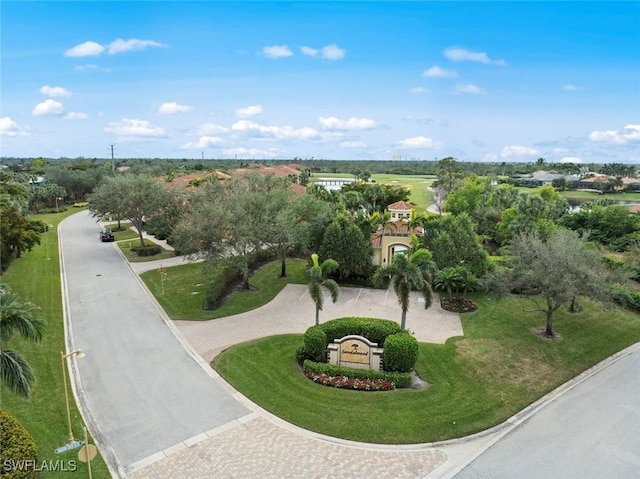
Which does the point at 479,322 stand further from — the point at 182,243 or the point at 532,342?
the point at 182,243

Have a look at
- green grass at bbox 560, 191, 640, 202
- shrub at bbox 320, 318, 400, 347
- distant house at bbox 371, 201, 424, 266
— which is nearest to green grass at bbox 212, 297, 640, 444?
shrub at bbox 320, 318, 400, 347

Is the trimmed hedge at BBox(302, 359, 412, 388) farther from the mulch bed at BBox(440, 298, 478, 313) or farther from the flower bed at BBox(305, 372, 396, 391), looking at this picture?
the mulch bed at BBox(440, 298, 478, 313)

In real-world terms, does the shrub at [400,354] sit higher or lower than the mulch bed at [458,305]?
higher

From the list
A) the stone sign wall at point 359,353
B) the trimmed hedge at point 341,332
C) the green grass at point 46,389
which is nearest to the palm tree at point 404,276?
the trimmed hedge at point 341,332

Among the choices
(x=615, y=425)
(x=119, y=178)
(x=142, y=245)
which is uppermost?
(x=119, y=178)

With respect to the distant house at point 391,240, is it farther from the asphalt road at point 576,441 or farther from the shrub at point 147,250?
the shrub at point 147,250

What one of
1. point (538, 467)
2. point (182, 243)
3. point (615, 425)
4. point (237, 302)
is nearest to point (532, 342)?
point (615, 425)

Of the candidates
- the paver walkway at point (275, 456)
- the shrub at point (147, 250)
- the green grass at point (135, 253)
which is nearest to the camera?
the paver walkway at point (275, 456)
